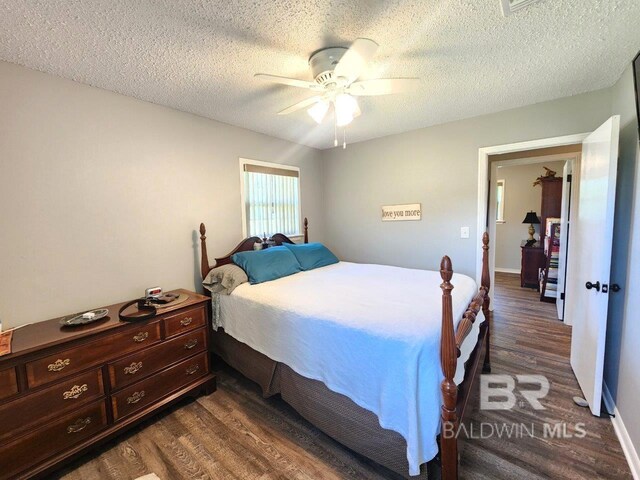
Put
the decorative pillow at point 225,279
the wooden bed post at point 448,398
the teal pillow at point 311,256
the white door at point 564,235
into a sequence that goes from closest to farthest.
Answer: the wooden bed post at point 448,398 → the decorative pillow at point 225,279 → the teal pillow at point 311,256 → the white door at point 564,235

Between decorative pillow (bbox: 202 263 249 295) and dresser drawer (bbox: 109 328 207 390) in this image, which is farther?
decorative pillow (bbox: 202 263 249 295)

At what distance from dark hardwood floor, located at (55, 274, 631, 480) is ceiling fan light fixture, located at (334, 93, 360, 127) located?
224cm

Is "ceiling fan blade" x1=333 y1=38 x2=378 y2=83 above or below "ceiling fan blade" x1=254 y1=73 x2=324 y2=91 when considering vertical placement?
above

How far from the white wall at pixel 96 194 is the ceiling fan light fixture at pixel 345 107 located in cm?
153

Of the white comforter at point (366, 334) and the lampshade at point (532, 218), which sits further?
the lampshade at point (532, 218)

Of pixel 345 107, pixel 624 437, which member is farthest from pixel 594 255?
pixel 345 107

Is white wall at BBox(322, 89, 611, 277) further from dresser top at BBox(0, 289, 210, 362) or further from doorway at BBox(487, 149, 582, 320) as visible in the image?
dresser top at BBox(0, 289, 210, 362)

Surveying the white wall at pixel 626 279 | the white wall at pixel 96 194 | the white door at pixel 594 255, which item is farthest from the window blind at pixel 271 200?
the white wall at pixel 626 279

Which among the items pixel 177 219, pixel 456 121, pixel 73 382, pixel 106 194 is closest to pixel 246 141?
pixel 177 219

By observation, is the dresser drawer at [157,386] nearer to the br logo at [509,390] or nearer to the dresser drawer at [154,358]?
the dresser drawer at [154,358]

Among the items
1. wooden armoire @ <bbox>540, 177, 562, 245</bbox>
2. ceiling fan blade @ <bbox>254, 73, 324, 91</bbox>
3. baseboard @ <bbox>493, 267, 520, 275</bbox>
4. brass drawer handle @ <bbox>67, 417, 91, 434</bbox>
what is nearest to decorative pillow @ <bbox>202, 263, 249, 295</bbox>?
brass drawer handle @ <bbox>67, 417, 91, 434</bbox>

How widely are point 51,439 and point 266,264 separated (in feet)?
5.84

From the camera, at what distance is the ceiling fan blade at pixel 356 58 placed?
1.37 metres

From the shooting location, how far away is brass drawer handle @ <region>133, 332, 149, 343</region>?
1.89 m
